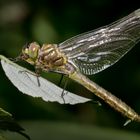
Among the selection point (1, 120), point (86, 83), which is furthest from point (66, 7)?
point (1, 120)

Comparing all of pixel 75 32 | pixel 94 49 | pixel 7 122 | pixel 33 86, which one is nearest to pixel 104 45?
pixel 94 49

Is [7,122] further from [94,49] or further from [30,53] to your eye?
[94,49]

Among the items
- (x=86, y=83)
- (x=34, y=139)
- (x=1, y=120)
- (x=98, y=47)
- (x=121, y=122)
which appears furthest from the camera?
(x=121, y=122)

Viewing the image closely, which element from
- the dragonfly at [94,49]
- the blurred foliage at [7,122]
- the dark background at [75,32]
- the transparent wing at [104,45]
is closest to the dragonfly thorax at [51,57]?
the dragonfly at [94,49]

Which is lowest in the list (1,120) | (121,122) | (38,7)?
(121,122)

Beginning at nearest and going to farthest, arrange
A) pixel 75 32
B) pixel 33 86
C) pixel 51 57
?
pixel 33 86 → pixel 51 57 → pixel 75 32

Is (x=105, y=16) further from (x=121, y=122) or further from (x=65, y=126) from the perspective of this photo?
(x=65, y=126)

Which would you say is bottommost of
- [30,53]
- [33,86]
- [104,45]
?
[104,45]

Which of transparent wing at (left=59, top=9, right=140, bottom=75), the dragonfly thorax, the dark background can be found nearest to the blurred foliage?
the dragonfly thorax
